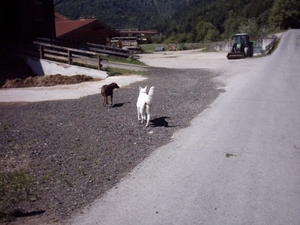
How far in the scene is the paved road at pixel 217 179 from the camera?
15.8ft

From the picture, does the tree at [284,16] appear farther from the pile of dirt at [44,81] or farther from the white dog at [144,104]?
the white dog at [144,104]

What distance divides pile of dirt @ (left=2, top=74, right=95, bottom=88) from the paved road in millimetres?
11218

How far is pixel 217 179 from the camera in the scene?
5984 millimetres

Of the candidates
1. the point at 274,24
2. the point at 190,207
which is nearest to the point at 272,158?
the point at 190,207

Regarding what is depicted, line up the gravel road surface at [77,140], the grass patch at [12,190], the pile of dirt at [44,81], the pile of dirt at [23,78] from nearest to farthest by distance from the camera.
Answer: the grass patch at [12,190] → the gravel road surface at [77,140] → the pile of dirt at [44,81] → the pile of dirt at [23,78]

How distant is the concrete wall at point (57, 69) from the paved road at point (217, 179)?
1165 cm

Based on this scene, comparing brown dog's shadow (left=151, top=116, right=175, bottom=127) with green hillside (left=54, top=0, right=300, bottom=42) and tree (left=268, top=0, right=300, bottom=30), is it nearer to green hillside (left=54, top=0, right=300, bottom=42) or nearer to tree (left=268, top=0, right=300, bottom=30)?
green hillside (left=54, top=0, right=300, bottom=42)

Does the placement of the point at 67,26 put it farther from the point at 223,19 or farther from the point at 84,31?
the point at 223,19

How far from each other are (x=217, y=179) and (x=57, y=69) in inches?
689

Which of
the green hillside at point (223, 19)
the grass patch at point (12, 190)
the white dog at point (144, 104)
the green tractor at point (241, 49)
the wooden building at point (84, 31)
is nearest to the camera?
the grass patch at point (12, 190)

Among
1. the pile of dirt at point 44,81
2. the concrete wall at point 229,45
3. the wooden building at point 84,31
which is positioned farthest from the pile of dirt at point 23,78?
the concrete wall at point 229,45

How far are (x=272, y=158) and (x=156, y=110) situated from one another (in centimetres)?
503

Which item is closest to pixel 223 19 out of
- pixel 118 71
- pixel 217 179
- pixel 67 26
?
pixel 67 26

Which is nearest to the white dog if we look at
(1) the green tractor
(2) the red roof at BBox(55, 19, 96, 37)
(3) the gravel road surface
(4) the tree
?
(3) the gravel road surface
